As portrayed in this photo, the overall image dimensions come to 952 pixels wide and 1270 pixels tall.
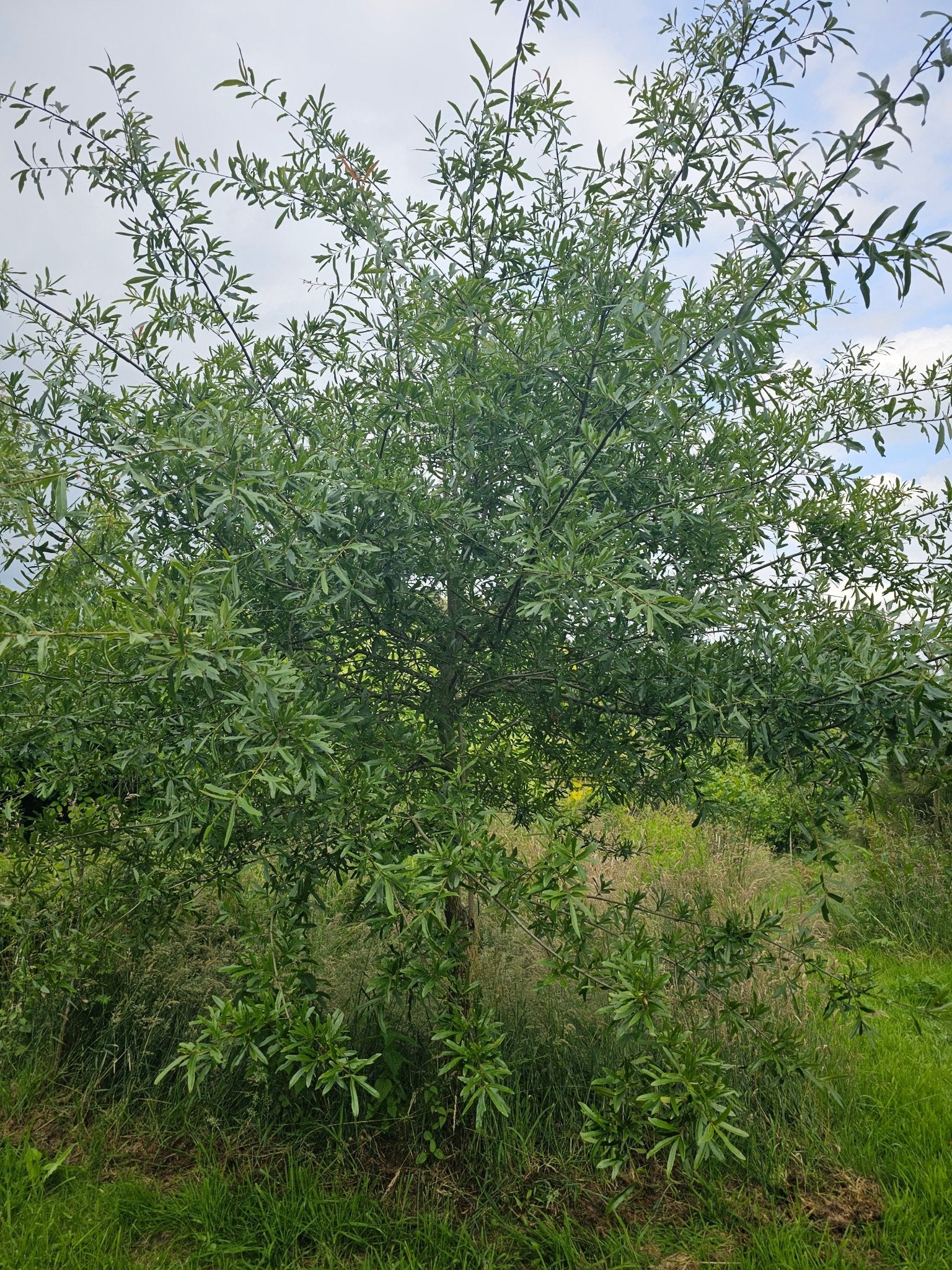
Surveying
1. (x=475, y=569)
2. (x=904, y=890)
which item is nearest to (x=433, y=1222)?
(x=475, y=569)

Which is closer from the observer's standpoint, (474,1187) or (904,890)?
(474,1187)

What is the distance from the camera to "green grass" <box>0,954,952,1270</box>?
277 centimetres

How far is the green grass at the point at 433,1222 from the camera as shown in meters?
2.77

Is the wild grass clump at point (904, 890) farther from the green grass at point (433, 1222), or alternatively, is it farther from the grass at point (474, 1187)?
the green grass at point (433, 1222)

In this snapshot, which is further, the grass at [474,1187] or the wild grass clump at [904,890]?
the wild grass clump at [904,890]

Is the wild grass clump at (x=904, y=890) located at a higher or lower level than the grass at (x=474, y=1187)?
higher

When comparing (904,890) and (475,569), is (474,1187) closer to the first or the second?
(475,569)

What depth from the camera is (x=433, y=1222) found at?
2.83m

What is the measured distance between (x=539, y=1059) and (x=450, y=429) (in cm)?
247

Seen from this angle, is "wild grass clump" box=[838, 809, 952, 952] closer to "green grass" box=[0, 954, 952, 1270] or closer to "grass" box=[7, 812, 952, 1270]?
"grass" box=[7, 812, 952, 1270]

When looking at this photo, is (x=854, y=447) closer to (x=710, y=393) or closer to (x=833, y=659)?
(x=710, y=393)

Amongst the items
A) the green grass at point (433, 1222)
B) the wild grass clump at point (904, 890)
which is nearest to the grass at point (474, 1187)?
the green grass at point (433, 1222)

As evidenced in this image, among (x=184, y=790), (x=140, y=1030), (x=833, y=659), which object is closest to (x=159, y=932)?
(x=140, y=1030)

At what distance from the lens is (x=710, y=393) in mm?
2605
